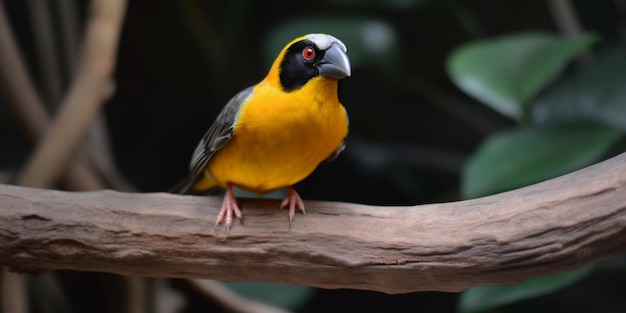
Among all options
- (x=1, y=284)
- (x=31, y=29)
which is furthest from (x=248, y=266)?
(x=31, y=29)

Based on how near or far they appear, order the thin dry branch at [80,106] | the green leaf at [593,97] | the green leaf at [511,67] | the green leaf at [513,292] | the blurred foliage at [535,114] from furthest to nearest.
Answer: the green leaf at [593,97], the thin dry branch at [80,106], the green leaf at [511,67], the blurred foliage at [535,114], the green leaf at [513,292]

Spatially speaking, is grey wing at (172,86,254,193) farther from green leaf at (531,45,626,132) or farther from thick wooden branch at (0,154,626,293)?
green leaf at (531,45,626,132)

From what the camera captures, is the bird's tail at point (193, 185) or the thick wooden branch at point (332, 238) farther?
the bird's tail at point (193, 185)

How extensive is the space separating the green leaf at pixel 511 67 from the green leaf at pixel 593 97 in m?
0.25

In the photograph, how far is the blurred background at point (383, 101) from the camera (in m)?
2.67

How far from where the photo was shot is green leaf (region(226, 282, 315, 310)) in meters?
3.01

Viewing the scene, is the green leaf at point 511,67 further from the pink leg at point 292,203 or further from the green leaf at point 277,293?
the green leaf at point 277,293

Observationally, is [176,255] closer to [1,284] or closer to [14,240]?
[14,240]

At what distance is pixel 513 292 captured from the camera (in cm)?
230

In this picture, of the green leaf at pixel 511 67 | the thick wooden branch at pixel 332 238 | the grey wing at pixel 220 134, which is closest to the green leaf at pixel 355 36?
the green leaf at pixel 511 67

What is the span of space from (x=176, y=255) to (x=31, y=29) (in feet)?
9.94

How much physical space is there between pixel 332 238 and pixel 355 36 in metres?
1.55

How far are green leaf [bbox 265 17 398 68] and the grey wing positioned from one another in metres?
0.92

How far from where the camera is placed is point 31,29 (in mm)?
4320
